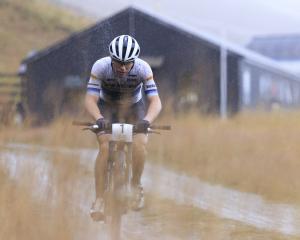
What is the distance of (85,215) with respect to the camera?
21.8 ft

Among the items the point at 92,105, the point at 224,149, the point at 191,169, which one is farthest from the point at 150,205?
the point at 224,149

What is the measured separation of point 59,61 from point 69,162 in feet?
27.1

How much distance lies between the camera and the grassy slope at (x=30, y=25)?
6500cm

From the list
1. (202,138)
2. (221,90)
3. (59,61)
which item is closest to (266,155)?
(202,138)

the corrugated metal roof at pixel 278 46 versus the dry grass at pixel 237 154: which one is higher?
the corrugated metal roof at pixel 278 46

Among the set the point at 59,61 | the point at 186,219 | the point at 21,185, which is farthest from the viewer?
the point at 59,61

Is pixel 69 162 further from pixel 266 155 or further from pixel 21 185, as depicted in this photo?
pixel 266 155

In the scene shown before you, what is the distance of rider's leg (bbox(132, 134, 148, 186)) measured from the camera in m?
A: 7.09

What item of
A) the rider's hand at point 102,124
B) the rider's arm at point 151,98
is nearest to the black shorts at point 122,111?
the rider's arm at point 151,98

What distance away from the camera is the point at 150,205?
9.16 metres

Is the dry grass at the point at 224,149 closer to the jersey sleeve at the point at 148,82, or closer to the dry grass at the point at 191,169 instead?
the dry grass at the point at 191,169

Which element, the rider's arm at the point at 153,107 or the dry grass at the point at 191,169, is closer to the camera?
the dry grass at the point at 191,169

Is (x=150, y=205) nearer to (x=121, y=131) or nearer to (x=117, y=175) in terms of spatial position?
(x=117, y=175)

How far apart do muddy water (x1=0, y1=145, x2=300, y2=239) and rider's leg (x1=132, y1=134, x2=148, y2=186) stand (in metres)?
0.12
